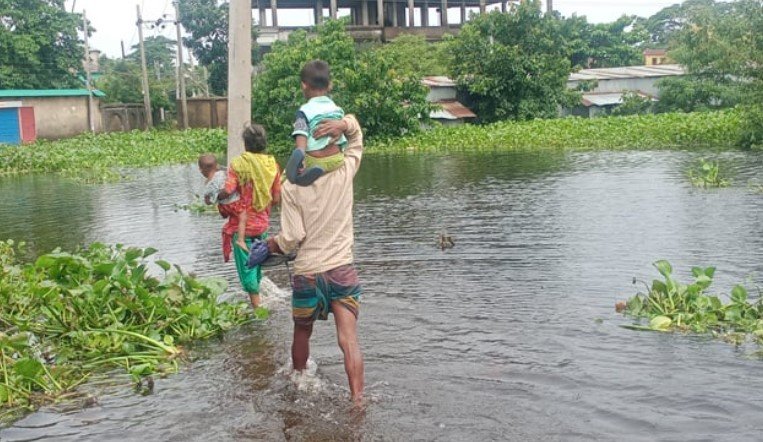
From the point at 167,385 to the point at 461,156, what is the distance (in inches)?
781

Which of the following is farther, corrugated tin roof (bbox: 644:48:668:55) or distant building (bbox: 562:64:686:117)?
corrugated tin roof (bbox: 644:48:668:55)

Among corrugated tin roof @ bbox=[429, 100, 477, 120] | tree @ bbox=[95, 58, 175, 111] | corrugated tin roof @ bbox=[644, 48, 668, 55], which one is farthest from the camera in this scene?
corrugated tin roof @ bbox=[644, 48, 668, 55]

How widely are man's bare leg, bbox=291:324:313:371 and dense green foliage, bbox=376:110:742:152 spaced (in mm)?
21353

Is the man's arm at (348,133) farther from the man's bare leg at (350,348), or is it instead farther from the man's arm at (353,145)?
the man's bare leg at (350,348)

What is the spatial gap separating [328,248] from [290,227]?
0.27m

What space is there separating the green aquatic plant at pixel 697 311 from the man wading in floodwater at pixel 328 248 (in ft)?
8.10

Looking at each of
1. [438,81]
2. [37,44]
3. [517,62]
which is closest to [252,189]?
[517,62]

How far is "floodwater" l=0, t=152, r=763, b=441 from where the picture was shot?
465 cm

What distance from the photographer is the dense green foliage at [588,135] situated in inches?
1009

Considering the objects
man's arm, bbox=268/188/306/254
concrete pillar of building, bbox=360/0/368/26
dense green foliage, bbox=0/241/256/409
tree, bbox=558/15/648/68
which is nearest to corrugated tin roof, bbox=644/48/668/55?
tree, bbox=558/15/648/68

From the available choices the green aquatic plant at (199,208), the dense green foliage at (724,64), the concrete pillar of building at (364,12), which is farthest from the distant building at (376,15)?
the green aquatic plant at (199,208)

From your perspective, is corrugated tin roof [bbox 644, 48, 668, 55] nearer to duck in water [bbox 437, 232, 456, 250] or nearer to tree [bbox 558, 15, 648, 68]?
tree [bbox 558, 15, 648, 68]

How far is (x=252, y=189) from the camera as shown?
22.2 feet

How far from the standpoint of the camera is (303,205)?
4906mm
